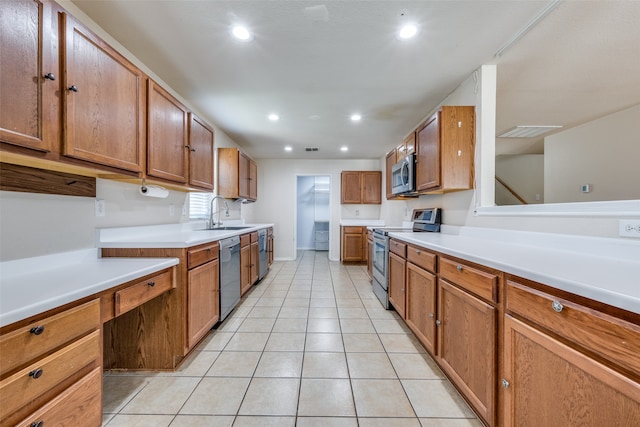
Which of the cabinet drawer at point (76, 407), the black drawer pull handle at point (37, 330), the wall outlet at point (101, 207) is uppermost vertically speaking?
the wall outlet at point (101, 207)

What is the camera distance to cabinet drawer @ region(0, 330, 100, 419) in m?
0.75

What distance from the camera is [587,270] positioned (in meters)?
0.93

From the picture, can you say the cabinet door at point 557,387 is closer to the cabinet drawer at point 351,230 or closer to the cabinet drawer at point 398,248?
the cabinet drawer at point 398,248

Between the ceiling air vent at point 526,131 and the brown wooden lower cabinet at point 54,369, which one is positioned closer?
the brown wooden lower cabinet at point 54,369

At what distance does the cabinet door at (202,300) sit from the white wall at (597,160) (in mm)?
5407

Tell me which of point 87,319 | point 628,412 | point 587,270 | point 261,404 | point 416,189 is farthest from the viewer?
point 416,189

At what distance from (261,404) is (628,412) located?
5.05ft

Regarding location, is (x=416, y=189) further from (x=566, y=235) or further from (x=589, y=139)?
(x=589, y=139)

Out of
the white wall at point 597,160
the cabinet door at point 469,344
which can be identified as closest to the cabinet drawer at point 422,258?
the cabinet door at point 469,344

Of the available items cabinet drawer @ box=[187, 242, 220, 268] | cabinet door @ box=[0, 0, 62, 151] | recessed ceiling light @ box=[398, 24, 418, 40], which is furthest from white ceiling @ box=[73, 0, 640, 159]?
cabinet drawer @ box=[187, 242, 220, 268]

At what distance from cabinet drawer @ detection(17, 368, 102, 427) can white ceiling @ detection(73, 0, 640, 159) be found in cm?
209

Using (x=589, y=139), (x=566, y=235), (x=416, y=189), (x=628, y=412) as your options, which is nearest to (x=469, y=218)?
(x=416, y=189)

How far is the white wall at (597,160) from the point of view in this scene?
10.9ft

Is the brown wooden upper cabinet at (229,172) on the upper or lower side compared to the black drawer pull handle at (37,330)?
upper
